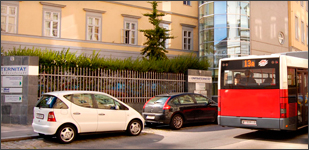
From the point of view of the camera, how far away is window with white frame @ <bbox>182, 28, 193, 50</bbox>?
30791 millimetres

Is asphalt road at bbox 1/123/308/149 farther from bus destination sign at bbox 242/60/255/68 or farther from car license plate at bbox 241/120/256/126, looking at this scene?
bus destination sign at bbox 242/60/255/68

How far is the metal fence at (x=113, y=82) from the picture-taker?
1392 cm

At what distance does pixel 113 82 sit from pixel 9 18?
38.1 ft

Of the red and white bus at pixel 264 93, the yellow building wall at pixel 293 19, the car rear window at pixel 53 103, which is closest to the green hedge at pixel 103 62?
the car rear window at pixel 53 103

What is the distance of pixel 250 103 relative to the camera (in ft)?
32.4

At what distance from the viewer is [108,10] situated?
2666 cm

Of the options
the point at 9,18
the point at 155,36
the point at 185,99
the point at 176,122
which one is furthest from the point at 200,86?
the point at 9,18

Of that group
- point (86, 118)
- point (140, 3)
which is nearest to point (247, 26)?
point (140, 3)

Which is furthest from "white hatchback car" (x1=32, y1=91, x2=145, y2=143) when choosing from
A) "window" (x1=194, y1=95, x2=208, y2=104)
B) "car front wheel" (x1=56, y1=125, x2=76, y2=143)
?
"window" (x1=194, y1=95, x2=208, y2=104)

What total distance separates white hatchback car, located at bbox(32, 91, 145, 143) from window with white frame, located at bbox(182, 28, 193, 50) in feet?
68.7

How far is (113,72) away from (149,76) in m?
2.19

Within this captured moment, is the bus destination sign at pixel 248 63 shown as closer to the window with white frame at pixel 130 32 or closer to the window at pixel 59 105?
the window at pixel 59 105

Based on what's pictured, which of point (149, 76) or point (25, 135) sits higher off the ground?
point (149, 76)

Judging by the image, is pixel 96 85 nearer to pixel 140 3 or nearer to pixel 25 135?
pixel 25 135
